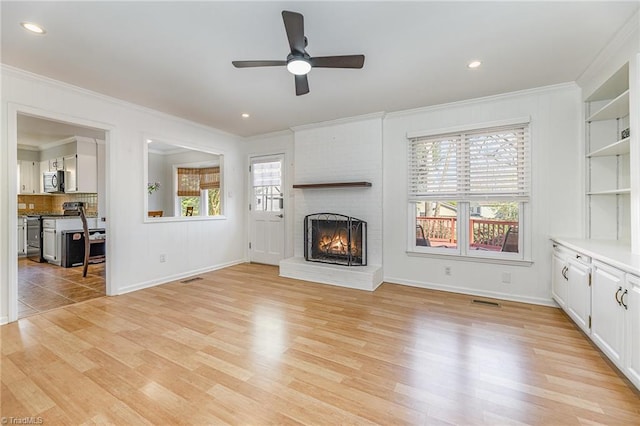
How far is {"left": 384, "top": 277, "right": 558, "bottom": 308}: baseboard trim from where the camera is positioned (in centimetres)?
348

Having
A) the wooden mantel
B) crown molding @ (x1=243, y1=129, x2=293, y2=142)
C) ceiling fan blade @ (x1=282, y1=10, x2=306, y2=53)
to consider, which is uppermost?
crown molding @ (x1=243, y1=129, x2=293, y2=142)

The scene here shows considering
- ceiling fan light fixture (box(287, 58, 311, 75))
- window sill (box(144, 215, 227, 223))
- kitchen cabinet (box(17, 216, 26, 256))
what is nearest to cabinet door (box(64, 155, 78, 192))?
kitchen cabinet (box(17, 216, 26, 256))

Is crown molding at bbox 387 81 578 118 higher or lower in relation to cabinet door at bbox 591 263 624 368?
higher

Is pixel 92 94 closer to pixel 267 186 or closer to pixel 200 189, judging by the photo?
pixel 267 186

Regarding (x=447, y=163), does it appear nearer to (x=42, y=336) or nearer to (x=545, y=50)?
(x=545, y=50)

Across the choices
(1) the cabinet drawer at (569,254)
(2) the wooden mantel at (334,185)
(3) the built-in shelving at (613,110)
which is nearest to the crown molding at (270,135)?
(2) the wooden mantel at (334,185)

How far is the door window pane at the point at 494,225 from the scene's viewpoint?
3689 mm

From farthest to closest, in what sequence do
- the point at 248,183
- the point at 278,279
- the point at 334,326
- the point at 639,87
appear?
the point at 248,183 < the point at 278,279 < the point at 334,326 < the point at 639,87

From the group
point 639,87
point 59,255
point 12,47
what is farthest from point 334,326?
point 59,255

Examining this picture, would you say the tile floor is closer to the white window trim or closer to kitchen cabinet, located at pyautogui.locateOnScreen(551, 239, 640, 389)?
the white window trim

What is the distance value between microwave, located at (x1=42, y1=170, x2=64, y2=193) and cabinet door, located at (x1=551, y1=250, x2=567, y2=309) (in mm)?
8771

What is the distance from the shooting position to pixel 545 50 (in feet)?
8.54

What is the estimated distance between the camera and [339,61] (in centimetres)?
232

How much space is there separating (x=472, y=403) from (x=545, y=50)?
299 cm
